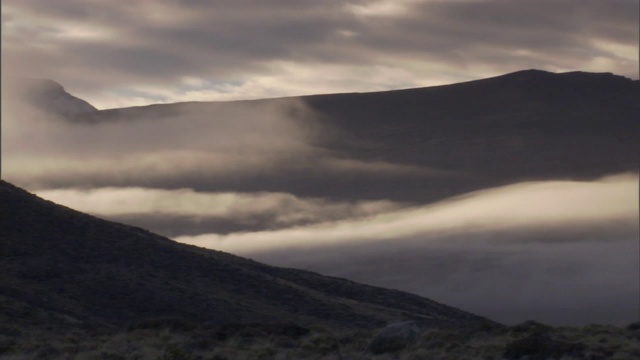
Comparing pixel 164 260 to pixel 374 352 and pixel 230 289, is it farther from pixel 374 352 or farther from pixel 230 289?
pixel 374 352

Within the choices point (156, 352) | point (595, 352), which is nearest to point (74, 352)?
point (156, 352)

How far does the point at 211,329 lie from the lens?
47281 mm

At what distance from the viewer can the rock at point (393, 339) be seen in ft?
131

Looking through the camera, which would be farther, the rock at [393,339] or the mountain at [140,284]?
the mountain at [140,284]

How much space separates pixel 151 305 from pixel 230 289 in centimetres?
861

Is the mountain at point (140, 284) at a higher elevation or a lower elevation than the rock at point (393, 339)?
higher

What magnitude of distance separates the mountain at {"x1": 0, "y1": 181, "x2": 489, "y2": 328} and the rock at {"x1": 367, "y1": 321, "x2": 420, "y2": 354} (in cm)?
2624

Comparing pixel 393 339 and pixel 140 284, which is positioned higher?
pixel 140 284

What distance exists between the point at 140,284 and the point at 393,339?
41.4 meters

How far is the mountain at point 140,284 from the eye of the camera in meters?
72.4

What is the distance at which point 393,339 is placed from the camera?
40.0m

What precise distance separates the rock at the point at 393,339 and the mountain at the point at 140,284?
26242 mm

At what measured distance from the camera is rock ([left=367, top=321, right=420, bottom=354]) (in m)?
39.8

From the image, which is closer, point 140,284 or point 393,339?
point 393,339
